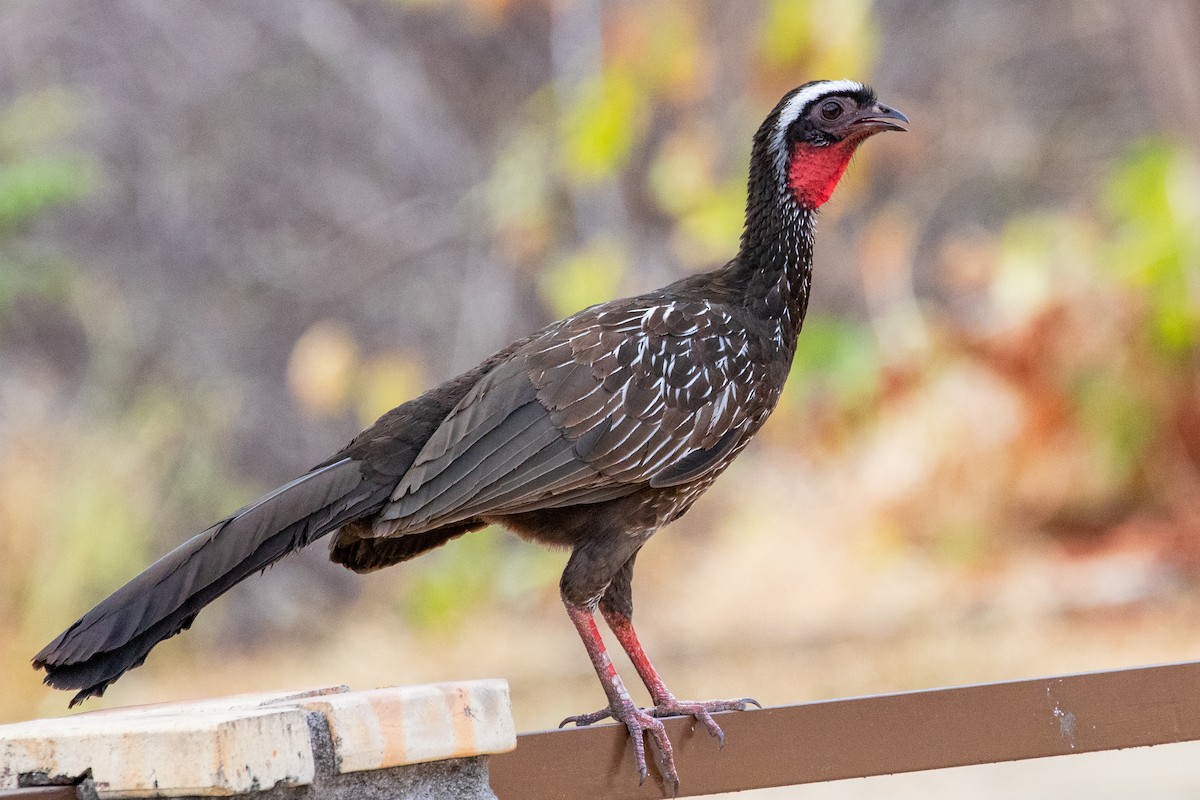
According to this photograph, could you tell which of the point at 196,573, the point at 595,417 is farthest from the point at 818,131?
the point at 196,573

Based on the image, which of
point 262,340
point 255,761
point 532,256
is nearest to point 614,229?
point 532,256

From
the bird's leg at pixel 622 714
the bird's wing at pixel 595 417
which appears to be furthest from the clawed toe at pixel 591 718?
the bird's wing at pixel 595 417

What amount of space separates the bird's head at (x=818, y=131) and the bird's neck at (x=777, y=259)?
0.13 feet

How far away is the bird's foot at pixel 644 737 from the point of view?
2590mm

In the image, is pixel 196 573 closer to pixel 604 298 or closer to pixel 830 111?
pixel 830 111

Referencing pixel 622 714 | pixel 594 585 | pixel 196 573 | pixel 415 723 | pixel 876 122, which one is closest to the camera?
pixel 415 723

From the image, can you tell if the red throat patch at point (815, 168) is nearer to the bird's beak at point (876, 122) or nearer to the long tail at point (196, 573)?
the bird's beak at point (876, 122)

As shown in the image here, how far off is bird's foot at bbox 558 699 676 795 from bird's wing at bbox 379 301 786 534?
52 centimetres

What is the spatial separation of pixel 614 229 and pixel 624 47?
1306mm

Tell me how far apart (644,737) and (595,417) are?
832 millimetres

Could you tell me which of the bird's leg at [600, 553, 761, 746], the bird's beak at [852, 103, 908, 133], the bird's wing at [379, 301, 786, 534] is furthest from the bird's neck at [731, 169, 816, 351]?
the bird's leg at [600, 553, 761, 746]

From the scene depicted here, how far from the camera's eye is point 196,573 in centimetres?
271

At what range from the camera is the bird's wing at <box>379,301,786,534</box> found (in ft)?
10.3

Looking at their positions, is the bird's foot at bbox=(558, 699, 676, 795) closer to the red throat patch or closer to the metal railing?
the metal railing
